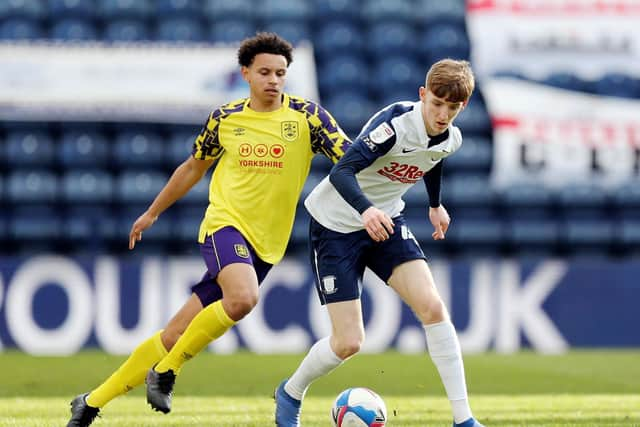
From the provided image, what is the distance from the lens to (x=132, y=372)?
500 centimetres

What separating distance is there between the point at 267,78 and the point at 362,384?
307 cm

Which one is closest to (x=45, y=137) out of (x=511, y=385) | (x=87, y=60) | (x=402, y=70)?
(x=87, y=60)

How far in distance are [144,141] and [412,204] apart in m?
2.87

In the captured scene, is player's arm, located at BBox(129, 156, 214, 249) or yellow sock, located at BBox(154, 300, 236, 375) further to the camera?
player's arm, located at BBox(129, 156, 214, 249)

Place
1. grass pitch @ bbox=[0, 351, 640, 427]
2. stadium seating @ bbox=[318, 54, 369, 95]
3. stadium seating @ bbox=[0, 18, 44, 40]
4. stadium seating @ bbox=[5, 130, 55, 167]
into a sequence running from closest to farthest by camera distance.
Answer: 1. grass pitch @ bbox=[0, 351, 640, 427]
2. stadium seating @ bbox=[5, 130, 55, 167]
3. stadium seating @ bbox=[0, 18, 44, 40]
4. stadium seating @ bbox=[318, 54, 369, 95]

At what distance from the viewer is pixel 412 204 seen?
1228 centimetres

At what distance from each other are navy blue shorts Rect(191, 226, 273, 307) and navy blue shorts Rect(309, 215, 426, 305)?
345 millimetres

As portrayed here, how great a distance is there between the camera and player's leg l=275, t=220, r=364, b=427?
15.9 feet

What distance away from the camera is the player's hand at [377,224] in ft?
14.2

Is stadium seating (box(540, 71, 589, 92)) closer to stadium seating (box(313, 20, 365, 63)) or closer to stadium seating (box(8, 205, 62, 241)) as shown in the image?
stadium seating (box(313, 20, 365, 63))

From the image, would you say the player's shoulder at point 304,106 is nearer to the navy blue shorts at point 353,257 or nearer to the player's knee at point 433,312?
the navy blue shorts at point 353,257

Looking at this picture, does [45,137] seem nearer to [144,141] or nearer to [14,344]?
[144,141]

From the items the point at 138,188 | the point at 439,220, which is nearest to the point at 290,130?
the point at 439,220

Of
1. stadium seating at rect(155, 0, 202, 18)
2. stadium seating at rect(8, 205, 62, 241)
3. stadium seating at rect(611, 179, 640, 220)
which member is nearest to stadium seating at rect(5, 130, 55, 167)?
stadium seating at rect(8, 205, 62, 241)
